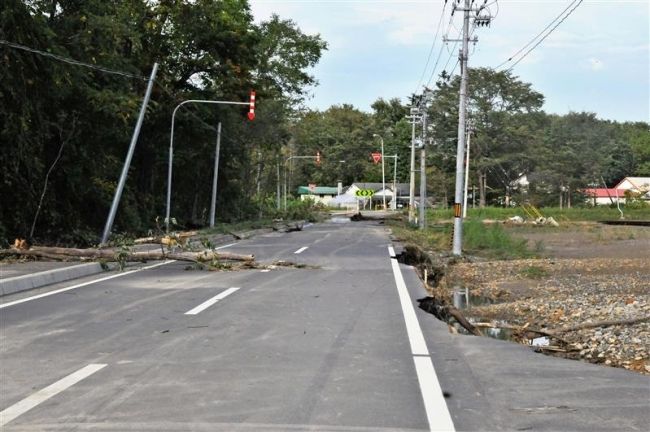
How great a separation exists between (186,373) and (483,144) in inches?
3005

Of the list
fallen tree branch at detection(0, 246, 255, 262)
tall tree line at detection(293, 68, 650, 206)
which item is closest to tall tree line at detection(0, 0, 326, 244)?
fallen tree branch at detection(0, 246, 255, 262)

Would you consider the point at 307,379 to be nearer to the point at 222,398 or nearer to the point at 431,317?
the point at 222,398

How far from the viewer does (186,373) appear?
20.2 ft

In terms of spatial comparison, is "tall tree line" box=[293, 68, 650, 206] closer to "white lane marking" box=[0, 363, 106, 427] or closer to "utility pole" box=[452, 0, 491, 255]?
"utility pole" box=[452, 0, 491, 255]

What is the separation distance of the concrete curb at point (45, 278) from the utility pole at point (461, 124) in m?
11.7

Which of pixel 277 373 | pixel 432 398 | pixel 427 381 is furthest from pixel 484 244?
pixel 432 398

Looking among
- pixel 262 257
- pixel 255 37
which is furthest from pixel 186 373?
pixel 255 37

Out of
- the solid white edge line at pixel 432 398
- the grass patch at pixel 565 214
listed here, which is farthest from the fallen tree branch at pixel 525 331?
the grass patch at pixel 565 214

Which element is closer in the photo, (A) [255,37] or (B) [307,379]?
(B) [307,379]

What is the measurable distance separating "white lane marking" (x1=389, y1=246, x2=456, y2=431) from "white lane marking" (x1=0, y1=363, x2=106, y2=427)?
310cm

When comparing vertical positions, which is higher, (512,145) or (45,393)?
(512,145)

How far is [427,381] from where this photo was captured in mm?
5934

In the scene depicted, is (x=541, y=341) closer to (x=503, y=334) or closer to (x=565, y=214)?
(x=503, y=334)

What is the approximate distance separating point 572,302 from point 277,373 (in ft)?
21.3
